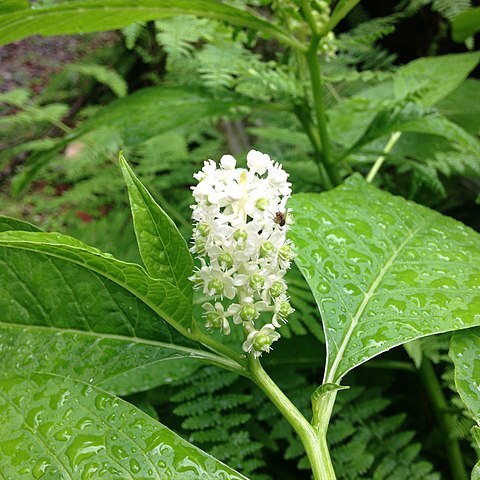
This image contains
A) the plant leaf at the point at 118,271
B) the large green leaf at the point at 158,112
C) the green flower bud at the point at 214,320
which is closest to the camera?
the plant leaf at the point at 118,271

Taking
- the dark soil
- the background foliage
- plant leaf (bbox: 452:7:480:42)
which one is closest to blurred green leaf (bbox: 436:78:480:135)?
the background foliage

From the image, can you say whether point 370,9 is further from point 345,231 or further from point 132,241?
point 345,231

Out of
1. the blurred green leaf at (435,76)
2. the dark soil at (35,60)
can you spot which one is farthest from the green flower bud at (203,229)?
the dark soil at (35,60)

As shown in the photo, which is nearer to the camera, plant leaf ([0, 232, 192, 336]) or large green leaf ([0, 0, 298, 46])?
plant leaf ([0, 232, 192, 336])

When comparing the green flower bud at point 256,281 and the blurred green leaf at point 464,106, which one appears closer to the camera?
the green flower bud at point 256,281

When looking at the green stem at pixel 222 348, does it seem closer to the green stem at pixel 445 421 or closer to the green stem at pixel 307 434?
the green stem at pixel 307 434

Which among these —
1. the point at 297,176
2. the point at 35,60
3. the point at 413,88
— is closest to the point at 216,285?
the point at 297,176

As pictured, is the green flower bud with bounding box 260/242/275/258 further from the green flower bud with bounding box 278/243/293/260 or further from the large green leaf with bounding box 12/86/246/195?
the large green leaf with bounding box 12/86/246/195
